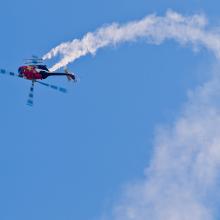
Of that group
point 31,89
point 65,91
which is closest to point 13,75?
point 31,89

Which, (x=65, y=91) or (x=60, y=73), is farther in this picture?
(x=60, y=73)

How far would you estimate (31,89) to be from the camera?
8794 centimetres

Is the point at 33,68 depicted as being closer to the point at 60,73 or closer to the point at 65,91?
the point at 60,73

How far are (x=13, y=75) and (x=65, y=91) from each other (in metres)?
10.6

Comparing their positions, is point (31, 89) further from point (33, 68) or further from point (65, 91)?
point (65, 91)

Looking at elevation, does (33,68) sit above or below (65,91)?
above

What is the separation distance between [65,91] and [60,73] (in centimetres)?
802

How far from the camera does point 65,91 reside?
81625 millimetres

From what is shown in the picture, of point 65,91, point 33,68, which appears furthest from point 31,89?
point 65,91

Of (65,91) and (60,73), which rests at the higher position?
(60,73)

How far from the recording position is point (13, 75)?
85.2m

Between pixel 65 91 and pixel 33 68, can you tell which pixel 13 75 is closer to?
pixel 33 68

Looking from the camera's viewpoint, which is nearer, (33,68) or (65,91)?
(65,91)

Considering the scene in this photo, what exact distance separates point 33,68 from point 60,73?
5.05 metres
